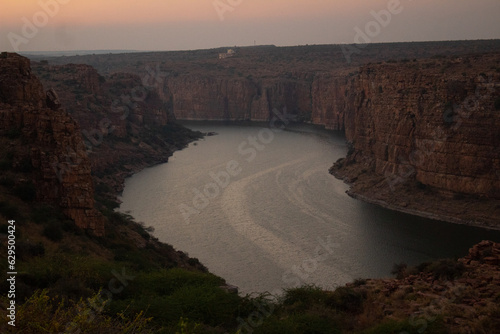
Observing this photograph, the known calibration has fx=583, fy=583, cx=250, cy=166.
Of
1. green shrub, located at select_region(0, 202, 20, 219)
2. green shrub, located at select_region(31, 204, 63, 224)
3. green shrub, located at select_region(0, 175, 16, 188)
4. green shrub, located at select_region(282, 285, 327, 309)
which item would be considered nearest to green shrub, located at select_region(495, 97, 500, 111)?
green shrub, located at select_region(282, 285, 327, 309)

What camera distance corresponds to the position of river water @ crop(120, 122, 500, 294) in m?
24.7

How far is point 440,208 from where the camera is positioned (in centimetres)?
3303

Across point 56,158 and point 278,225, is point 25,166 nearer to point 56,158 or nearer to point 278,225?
point 56,158

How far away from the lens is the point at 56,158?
60.7ft

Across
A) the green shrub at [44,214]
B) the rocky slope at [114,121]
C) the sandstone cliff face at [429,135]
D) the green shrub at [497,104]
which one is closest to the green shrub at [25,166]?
the green shrub at [44,214]

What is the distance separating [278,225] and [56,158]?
1517 centimetres

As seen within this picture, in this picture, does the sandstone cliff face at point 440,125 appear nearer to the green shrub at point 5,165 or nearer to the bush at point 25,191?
the bush at point 25,191

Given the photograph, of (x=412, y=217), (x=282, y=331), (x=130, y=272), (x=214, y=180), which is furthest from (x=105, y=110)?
(x=282, y=331)

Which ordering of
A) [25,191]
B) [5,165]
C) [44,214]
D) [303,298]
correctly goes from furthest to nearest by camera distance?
[5,165] < [25,191] < [44,214] < [303,298]

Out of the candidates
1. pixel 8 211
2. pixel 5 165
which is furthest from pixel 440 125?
pixel 8 211

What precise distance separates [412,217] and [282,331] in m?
23.0

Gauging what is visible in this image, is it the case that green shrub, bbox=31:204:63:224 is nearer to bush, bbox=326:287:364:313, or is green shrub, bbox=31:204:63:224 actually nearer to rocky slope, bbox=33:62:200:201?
bush, bbox=326:287:364:313

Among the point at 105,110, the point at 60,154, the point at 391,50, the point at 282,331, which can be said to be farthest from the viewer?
the point at 391,50

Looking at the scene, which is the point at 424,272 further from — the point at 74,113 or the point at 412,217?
the point at 74,113
